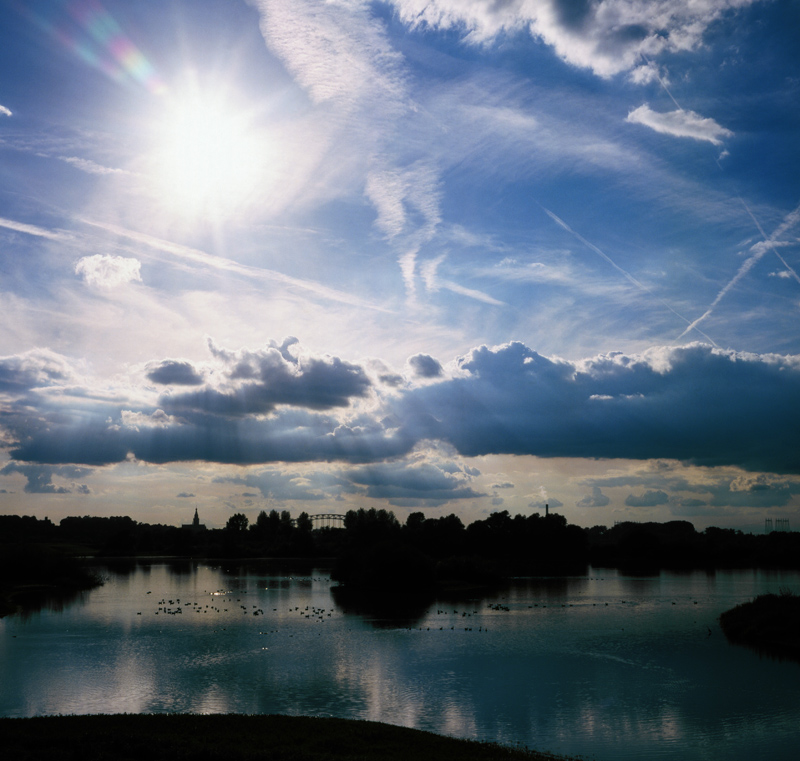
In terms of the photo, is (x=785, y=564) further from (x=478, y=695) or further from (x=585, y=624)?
(x=478, y=695)

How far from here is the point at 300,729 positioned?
28391mm

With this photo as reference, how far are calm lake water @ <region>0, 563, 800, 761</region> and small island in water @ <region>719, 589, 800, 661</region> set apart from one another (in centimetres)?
218

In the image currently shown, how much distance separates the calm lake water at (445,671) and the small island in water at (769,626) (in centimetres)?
218

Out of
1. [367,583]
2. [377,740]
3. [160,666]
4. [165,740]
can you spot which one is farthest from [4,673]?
[367,583]

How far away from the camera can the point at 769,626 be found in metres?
61.4

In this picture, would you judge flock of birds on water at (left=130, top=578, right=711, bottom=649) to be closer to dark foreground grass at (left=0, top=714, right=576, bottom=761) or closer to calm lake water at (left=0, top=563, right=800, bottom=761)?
calm lake water at (left=0, top=563, right=800, bottom=761)

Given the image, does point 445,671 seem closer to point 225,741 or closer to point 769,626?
point 225,741

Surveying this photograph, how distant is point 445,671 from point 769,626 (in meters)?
33.6

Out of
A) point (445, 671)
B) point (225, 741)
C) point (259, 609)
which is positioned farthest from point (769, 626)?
point (259, 609)

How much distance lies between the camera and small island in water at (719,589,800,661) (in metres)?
57.6

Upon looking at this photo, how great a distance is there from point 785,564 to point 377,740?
650ft

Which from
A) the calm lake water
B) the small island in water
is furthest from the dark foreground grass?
the small island in water

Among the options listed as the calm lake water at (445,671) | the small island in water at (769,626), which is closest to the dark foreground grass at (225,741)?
the calm lake water at (445,671)

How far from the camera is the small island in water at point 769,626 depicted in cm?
5758
